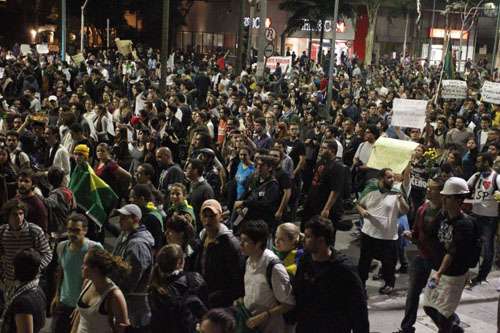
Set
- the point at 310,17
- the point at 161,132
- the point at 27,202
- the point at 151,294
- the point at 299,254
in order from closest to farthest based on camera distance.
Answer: the point at 151,294
the point at 299,254
the point at 27,202
the point at 161,132
the point at 310,17

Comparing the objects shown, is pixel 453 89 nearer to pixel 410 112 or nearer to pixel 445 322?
pixel 410 112

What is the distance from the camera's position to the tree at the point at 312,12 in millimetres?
46419

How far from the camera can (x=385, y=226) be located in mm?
7941

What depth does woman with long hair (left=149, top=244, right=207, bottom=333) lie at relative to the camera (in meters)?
4.85

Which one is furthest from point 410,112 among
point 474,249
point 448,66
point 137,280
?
point 137,280

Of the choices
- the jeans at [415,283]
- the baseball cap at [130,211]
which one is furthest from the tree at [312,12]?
the baseball cap at [130,211]

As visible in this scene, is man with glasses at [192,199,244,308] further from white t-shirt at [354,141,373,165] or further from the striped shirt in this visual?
white t-shirt at [354,141,373,165]

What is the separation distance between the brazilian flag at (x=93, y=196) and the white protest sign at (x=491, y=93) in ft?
36.6

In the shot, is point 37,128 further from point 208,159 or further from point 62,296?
point 62,296

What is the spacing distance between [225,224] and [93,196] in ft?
5.57

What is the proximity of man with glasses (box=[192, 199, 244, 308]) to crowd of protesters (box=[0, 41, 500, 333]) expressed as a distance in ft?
0.04

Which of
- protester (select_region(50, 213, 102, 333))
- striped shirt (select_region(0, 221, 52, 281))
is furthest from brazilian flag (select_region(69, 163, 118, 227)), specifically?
protester (select_region(50, 213, 102, 333))

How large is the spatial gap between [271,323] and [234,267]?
59 cm

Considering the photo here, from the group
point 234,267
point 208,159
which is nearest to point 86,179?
point 208,159
